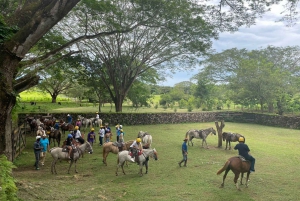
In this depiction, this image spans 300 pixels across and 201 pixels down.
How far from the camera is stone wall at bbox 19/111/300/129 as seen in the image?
1100 inches

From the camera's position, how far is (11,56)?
815cm

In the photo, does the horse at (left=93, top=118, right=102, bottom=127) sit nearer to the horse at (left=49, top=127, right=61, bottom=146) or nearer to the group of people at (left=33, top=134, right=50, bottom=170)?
the horse at (left=49, top=127, right=61, bottom=146)

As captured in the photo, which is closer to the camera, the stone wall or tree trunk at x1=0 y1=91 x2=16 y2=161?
tree trunk at x1=0 y1=91 x2=16 y2=161

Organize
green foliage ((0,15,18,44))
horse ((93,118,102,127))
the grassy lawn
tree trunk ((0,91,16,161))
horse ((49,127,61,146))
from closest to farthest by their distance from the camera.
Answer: tree trunk ((0,91,16,161)), green foliage ((0,15,18,44)), the grassy lawn, horse ((49,127,61,146)), horse ((93,118,102,127))

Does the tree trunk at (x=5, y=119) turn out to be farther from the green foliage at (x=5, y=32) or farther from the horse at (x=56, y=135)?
the horse at (x=56, y=135)

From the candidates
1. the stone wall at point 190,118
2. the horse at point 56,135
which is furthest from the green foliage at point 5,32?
the stone wall at point 190,118

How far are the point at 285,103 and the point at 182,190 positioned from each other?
107ft

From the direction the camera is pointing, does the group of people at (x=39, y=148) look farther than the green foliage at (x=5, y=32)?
Yes

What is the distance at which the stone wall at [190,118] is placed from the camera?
27952 millimetres

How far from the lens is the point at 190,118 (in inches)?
1315

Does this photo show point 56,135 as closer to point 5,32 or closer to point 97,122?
point 97,122

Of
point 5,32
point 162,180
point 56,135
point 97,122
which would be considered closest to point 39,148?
point 56,135

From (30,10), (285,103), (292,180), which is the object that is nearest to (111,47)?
(30,10)

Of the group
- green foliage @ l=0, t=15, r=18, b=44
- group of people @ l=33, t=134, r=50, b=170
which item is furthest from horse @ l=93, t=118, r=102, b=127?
green foliage @ l=0, t=15, r=18, b=44
